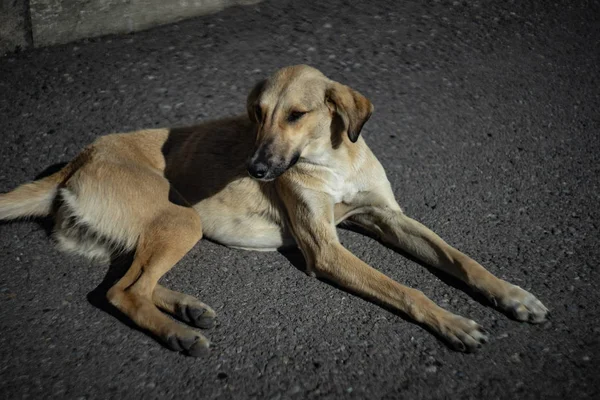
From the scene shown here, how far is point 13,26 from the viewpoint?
557 cm

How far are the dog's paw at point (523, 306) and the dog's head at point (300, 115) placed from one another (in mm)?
1217

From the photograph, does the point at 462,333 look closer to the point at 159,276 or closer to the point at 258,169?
the point at 258,169

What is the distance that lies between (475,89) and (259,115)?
109 inches

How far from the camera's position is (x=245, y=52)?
19.4 ft

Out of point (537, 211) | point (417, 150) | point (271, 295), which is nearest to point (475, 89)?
point (417, 150)

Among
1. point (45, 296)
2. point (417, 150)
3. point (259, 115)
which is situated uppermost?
point (259, 115)

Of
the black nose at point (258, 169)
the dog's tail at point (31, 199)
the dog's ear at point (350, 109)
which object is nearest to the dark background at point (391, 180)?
the dog's tail at point (31, 199)

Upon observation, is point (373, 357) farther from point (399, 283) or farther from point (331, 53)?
point (331, 53)

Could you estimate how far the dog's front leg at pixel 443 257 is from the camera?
3.32 metres

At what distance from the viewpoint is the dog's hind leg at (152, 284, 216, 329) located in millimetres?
3299

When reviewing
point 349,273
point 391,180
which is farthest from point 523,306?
point 391,180

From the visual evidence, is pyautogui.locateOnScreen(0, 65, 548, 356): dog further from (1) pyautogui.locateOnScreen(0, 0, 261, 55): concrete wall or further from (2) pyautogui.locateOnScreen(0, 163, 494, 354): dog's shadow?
(1) pyautogui.locateOnScreen(0, 0, 261, 55): concrete wall

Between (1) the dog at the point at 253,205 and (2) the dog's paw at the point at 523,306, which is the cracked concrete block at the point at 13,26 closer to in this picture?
(1) the dog at the point at 253,205

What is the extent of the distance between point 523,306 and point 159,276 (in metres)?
1.99
